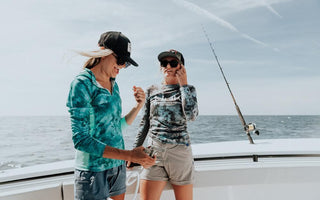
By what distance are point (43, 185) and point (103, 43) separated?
0.81 metres

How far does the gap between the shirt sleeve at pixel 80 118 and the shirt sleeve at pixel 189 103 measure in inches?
24.0

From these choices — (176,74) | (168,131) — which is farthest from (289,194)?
(176,74)

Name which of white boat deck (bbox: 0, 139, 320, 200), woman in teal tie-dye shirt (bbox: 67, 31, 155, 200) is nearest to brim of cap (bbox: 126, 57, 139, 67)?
woman in teal tie-dye shirt (bbox: 67, 31, 155, 200)

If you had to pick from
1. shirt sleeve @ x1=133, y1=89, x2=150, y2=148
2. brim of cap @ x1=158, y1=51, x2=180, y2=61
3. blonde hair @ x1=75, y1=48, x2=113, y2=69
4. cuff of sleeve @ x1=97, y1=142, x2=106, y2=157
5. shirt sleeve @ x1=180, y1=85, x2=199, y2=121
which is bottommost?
cuff of sleeve @ x1=97, y1=142, x2=106, y2=157

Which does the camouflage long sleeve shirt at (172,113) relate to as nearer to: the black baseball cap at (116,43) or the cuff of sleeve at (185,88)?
the cuff of sleeve at (185,88)

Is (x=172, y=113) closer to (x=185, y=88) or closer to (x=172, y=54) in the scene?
(x=185, y=88)

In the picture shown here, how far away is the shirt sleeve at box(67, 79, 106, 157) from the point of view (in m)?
0.67

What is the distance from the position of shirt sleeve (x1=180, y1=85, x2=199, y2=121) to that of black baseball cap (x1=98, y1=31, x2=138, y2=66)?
47 centimetres

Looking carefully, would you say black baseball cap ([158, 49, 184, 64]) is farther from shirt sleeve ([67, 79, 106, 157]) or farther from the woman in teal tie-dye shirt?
shirt sleeve ([67, 79, 106, 157])

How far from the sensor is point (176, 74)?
127cm

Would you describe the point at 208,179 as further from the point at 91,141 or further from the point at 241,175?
the point at 91,141

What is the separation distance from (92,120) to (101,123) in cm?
4

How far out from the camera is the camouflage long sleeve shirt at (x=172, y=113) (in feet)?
3.99

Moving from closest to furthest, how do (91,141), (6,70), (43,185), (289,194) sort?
(91,141), (43,185), (289,194), (6,70)
